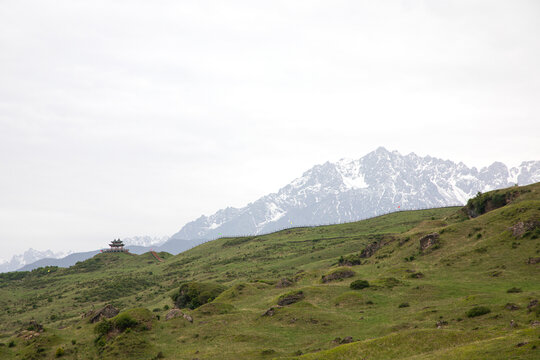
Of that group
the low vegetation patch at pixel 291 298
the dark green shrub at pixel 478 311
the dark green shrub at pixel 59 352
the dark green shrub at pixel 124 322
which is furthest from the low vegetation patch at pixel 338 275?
the dark green shrub at pixel 59 352

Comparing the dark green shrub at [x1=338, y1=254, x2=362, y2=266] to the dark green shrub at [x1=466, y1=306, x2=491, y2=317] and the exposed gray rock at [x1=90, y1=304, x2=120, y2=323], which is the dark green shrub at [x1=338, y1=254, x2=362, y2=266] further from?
the exposed gray rock at [x1=90, y1=304, x2=120, y2=323]

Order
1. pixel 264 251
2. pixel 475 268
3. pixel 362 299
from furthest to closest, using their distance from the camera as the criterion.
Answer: pixel 264 251 → pixel 475 268 → pixel 362 299

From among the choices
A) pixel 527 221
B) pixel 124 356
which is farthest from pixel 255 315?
pixel 527 221

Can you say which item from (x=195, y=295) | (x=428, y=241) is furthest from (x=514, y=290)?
(x=195, y=295)

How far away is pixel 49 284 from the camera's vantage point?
17738 cm

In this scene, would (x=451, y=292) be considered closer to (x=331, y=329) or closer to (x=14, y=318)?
(x=331, y=329)

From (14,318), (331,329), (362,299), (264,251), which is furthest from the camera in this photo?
(264,251)

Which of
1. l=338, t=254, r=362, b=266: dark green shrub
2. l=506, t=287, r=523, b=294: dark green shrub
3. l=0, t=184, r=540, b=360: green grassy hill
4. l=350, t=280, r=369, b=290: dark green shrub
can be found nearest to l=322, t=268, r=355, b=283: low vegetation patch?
l=0, t=184, r=540, b=360: green grassy hill

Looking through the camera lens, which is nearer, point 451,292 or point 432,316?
point 432,316

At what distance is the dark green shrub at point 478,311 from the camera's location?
44375mm

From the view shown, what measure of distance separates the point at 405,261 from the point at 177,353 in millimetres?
55449

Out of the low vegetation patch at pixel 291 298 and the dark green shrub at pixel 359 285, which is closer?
the low vegetation patch at pixel 291 298

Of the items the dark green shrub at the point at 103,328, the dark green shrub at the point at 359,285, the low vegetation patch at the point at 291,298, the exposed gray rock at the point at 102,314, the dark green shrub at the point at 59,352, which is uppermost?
the exposed gray rock at the point at 102,314

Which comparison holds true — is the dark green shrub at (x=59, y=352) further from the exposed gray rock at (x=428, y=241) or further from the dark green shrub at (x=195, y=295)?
the exposed gray rock at (x=428, y=241)
